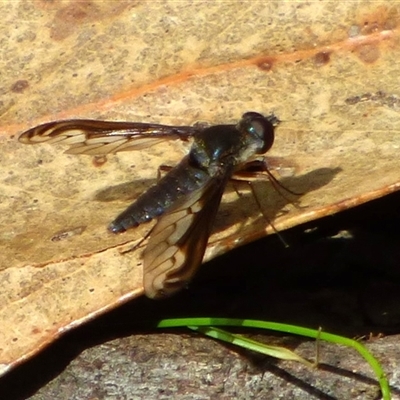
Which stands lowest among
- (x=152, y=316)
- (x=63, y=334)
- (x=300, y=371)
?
(x=300, y=371)

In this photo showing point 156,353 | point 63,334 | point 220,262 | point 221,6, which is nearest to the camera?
point 63,334

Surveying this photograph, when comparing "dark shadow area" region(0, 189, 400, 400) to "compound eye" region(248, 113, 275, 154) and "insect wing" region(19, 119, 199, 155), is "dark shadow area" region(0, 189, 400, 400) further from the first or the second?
"insect wing" region(19, 119, 199, 155)

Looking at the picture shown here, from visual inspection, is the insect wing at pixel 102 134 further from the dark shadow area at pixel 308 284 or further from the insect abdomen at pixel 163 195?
the dark shadow area at pixel 308 284

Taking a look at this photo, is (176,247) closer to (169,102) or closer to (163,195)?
(163,195)

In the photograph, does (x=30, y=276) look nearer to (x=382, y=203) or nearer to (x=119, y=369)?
(x=119, y=369)

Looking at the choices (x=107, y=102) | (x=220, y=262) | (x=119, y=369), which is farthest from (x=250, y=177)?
(x=119, y=369)
